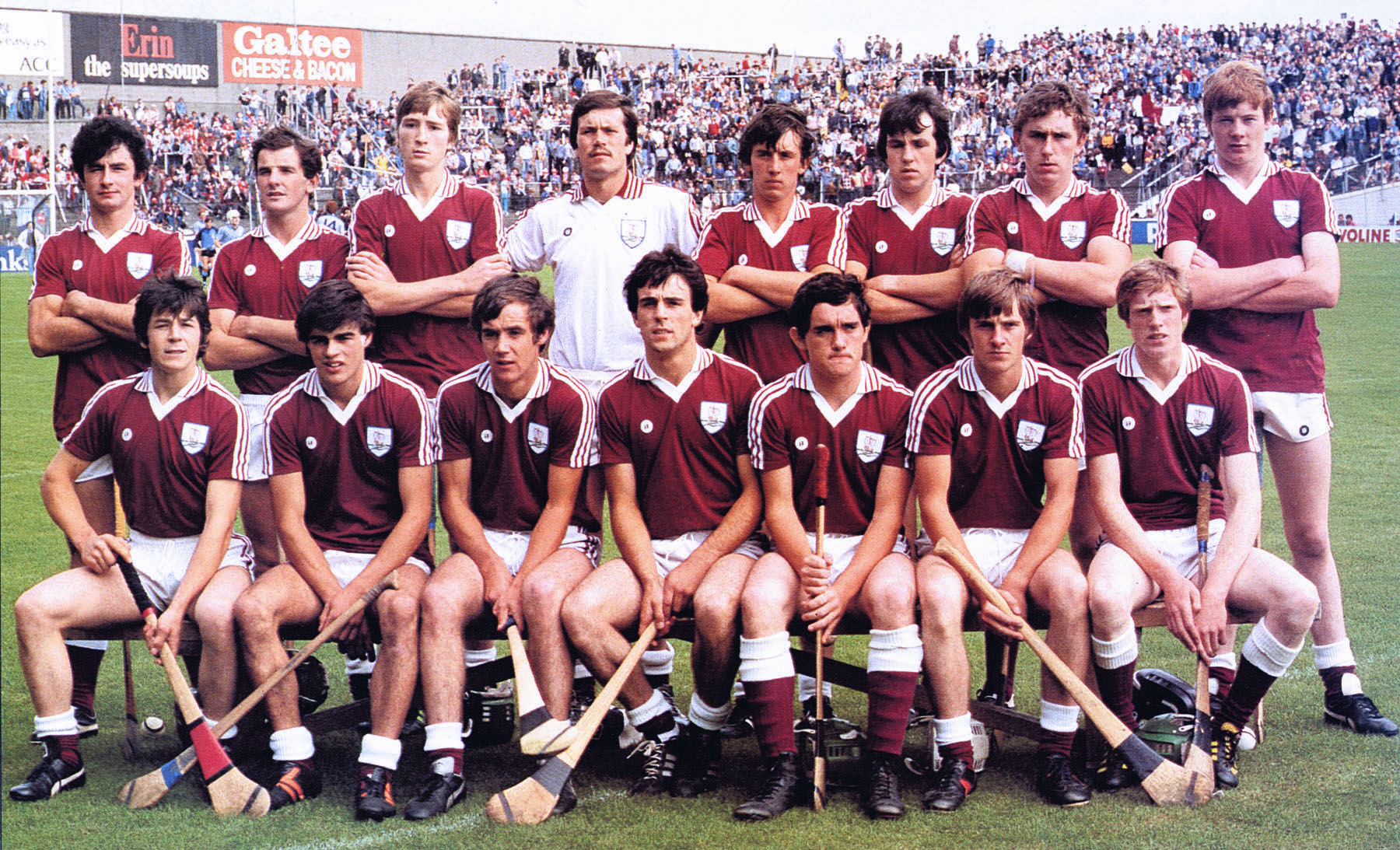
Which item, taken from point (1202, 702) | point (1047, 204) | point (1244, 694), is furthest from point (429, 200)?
point (1244, 694)

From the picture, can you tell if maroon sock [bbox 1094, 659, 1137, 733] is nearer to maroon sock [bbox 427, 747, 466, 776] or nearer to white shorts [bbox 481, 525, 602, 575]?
white shorts [bbox 481, 525, 602, 575]

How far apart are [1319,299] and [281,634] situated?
3647mm

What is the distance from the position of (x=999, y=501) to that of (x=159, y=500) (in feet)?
9.03

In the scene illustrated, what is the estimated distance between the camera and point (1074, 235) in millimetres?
4691

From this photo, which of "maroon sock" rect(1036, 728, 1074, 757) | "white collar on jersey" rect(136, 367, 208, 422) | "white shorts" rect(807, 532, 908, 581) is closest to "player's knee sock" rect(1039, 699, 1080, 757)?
"maroon sock" rect(1036, 728, 1074, 757)

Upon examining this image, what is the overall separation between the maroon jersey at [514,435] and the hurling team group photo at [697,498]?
2 centimetres

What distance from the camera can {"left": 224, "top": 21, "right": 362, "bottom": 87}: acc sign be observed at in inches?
1722

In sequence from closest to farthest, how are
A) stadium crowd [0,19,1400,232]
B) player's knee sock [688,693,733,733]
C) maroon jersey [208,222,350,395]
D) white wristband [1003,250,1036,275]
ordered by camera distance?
player's knee sock [688,693,733,733]
white wristband [1003,250,1036,275]
maroon jersey [208,222,350,395]
stadium crowd [0,19,1400,232]

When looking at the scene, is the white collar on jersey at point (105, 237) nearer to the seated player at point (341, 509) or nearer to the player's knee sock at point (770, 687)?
the seated player at point (341, 509)

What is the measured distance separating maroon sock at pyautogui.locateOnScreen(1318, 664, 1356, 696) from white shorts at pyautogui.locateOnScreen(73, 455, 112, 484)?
425cm

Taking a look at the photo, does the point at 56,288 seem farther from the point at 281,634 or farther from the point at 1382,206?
the point at 1382,206

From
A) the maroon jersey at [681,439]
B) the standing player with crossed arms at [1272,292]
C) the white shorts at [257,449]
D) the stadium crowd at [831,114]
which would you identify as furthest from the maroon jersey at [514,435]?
the stadium crowd at [831,114]

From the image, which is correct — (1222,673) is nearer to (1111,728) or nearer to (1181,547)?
(1181,547)

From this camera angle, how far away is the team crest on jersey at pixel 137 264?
197 inches
